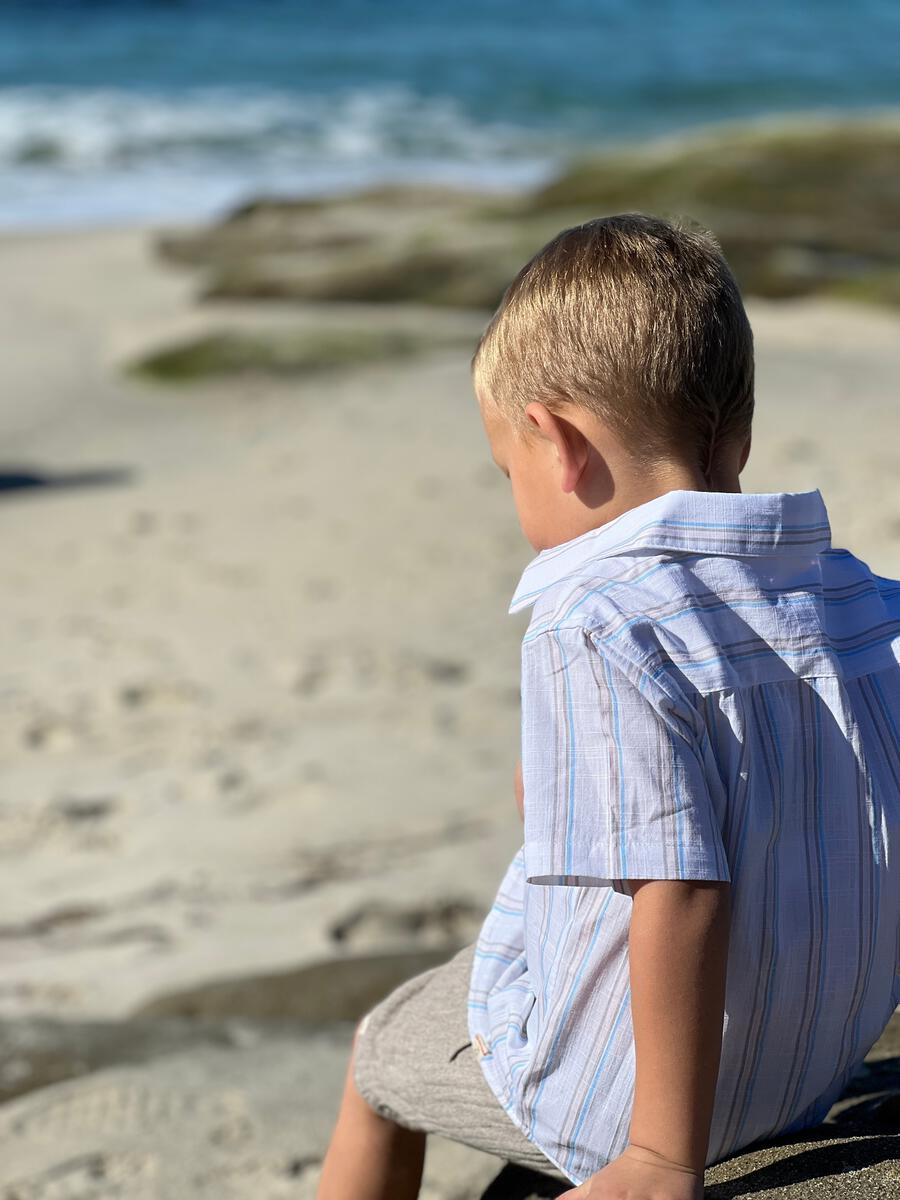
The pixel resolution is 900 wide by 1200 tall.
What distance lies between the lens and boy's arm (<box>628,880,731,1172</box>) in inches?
48.2

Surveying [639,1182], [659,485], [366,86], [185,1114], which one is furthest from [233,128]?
[639,1182]

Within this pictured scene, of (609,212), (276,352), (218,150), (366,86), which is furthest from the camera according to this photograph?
(366,86)

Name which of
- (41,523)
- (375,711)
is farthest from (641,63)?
(375,711)

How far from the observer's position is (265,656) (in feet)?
15.5

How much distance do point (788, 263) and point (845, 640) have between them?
31.7 ft

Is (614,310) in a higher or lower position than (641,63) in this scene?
lower

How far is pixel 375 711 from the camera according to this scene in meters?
4.29

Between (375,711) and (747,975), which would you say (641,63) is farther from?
(747,975)

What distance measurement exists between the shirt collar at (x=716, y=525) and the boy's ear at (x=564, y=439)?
62 millimetres

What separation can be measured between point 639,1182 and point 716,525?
0.57 meters

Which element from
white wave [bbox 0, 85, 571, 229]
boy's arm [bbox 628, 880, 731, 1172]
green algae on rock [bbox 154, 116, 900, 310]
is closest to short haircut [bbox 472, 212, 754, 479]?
boy's arm [bbox 628, 880, 731, 1172]

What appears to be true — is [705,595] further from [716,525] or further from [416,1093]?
[416,1093]

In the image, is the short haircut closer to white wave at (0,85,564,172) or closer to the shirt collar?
the shirt collar

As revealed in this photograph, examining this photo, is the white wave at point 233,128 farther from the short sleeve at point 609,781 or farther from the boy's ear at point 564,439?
the short sleeve at point 609,781
